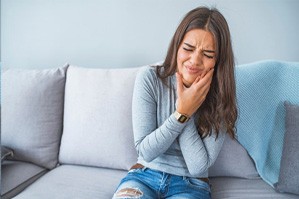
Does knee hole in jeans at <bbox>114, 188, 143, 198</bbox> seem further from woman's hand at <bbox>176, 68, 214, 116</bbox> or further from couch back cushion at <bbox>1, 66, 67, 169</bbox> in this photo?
couch back cushion at <bbox>1, 66, 67, 169</bbox>

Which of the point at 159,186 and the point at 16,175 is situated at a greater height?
the point at 159,186

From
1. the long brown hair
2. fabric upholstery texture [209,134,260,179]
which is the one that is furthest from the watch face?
fabric upholstery texture [209,134,260,179]

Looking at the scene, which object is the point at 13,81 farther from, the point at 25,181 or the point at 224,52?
the point at 224,52

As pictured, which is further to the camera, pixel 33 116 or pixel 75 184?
pixel 33 116

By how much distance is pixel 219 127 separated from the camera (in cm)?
109

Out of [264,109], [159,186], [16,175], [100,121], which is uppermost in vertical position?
[264,109]

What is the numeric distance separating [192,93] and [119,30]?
31.6 inches

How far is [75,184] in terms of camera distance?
1.19m

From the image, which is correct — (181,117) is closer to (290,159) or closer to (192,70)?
(192,70)

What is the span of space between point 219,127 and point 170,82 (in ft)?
0.82

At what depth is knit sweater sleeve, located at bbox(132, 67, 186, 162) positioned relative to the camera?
0.98 m

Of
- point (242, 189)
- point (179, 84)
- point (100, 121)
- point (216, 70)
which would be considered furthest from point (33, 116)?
point (242, 189)

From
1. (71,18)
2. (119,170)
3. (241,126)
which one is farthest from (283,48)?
Result: (71,18)

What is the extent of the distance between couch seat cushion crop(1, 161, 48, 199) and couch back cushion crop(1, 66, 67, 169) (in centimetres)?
4
